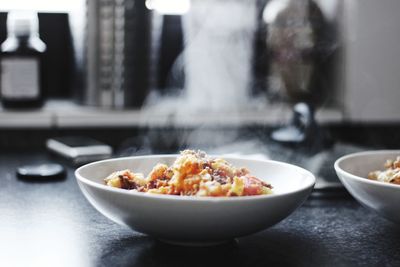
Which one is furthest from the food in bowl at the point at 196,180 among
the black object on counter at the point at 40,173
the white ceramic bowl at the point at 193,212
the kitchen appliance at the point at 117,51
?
the kitchen appliance at the point at 117,51

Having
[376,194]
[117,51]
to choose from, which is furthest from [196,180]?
[117,51]

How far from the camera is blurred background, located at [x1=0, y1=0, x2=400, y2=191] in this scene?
161 cm

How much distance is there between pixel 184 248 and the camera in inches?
28.4

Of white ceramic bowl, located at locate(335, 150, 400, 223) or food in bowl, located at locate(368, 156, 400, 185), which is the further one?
food in bowl, located at locate(368, 156, 400, 185)

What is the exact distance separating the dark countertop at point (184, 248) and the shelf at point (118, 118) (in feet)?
2.21

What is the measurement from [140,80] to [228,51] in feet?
0.88

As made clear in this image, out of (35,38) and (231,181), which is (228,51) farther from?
(231,181)

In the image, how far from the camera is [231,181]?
0.77 meters

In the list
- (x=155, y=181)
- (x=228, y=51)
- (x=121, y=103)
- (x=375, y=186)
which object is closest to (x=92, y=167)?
(x=155, y=181)

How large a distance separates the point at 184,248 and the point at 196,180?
83 mm

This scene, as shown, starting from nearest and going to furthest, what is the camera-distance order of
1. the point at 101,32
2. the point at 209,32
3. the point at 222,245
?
the point at 222,245
the point at 101,32
the point at 209,32

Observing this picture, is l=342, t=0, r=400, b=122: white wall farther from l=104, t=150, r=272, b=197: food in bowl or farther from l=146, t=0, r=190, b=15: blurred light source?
l=104, t=150, r=272, b=197: food in bowl

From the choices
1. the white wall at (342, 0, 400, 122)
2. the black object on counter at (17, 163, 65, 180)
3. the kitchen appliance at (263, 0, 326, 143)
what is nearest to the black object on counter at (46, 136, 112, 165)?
the black object on counter at (17, 163, 65, 180)

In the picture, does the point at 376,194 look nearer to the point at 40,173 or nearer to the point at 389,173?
the point at 389,173
